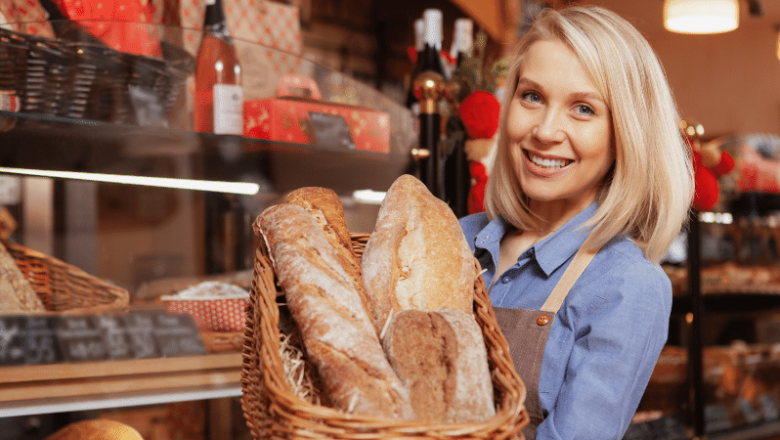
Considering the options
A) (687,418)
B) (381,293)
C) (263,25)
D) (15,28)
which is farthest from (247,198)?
(687,418)

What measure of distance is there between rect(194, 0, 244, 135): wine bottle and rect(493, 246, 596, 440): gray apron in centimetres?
72

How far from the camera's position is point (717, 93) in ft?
19.9

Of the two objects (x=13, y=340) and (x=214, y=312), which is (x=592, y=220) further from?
(x=13, y=340)

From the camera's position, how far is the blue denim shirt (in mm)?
962

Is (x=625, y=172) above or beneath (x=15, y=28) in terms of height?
beneath

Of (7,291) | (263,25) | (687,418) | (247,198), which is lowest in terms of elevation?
(687,418)

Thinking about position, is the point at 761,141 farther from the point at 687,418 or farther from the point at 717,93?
the point at 717,93

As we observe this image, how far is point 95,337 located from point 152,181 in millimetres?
369

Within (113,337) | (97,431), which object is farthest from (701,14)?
(97,431)

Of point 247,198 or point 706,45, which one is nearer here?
point 247,198

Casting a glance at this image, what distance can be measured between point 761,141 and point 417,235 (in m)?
3.25

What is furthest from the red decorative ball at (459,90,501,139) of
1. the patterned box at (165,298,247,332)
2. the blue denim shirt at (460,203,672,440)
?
the patterned box at (165,298,247,332)

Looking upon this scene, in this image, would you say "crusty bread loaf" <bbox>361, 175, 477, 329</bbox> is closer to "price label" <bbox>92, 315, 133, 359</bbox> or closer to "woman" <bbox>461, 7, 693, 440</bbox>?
"woman" <bbox>461, 7, 693, 440</bbox>

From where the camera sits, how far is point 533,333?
108cm
